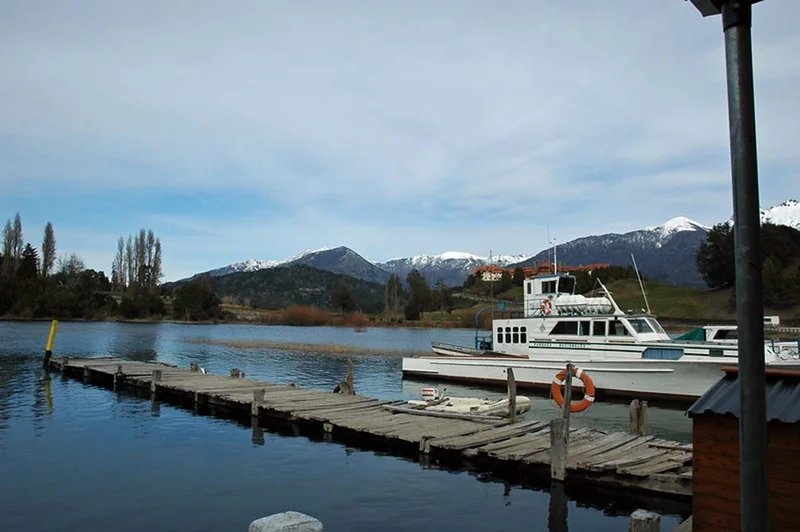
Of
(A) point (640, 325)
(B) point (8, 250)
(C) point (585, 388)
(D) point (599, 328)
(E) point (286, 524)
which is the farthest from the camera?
(B) point (8, 250)

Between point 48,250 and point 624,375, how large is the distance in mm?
128740

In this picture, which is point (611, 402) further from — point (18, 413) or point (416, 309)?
point (416, 309)

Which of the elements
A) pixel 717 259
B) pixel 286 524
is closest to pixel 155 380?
pixel 286 524

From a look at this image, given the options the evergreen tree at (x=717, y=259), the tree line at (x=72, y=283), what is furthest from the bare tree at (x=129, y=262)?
the evergreen tree at (x=717, y=259)

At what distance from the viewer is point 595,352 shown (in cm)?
2891

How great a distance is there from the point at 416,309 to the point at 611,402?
104 meters

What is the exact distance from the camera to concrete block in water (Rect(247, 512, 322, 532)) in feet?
13.1

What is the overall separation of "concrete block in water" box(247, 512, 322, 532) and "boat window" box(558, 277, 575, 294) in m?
31.1

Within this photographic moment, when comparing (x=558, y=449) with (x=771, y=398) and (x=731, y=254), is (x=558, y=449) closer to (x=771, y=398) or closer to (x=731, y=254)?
(x=771, y=398)

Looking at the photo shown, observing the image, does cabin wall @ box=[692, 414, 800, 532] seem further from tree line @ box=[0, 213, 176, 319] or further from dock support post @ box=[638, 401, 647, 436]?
tree line @ box=[0, 213, 176, 319]

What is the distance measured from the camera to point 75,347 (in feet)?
180

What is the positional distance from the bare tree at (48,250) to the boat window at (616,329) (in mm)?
126004

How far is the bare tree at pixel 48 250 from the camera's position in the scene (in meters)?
126

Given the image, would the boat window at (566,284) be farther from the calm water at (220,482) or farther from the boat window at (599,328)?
the calm water at (220,482)
